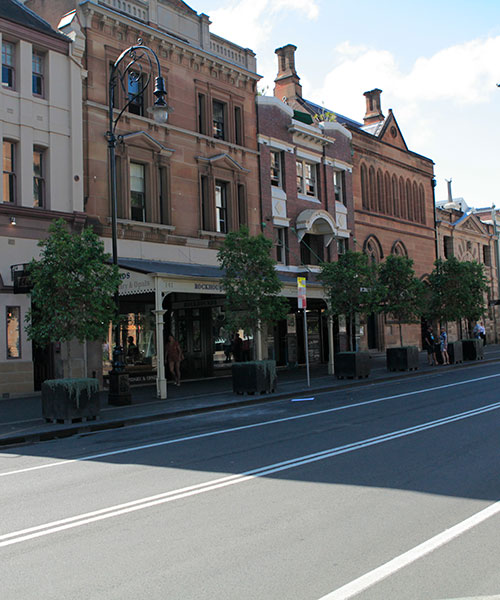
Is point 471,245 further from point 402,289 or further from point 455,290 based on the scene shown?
point 402,289

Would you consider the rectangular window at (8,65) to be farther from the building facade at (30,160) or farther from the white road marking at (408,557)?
the white road marking at (408,557)

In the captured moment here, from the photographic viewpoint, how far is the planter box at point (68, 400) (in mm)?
13086

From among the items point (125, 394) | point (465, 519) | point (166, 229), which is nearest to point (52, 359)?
point (125, 394)

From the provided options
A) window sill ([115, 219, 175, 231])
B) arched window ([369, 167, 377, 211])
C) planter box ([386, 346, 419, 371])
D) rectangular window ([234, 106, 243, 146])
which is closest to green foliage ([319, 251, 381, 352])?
planter box ([386, 346, 419, 371])

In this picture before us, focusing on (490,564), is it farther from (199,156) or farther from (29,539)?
(199,156)

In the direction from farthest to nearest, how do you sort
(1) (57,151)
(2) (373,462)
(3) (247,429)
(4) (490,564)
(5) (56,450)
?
(1) (57,151) → (3) (247,429) → (5) (56,450) → (2) (373,462) → (4) (490,564)

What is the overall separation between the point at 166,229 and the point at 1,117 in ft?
21.5

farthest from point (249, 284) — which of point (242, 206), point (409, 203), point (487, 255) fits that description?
point (487, 255)

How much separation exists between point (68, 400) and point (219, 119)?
16.1 metres

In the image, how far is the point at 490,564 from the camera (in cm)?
450

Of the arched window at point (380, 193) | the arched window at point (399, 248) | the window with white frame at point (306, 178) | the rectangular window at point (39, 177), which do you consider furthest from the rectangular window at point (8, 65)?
the arched window at point (399, 248)

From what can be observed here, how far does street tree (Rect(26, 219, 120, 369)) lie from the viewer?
45.1 feet

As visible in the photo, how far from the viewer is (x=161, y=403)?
643 inches

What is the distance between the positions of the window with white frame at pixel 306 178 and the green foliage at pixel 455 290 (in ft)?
23.3
